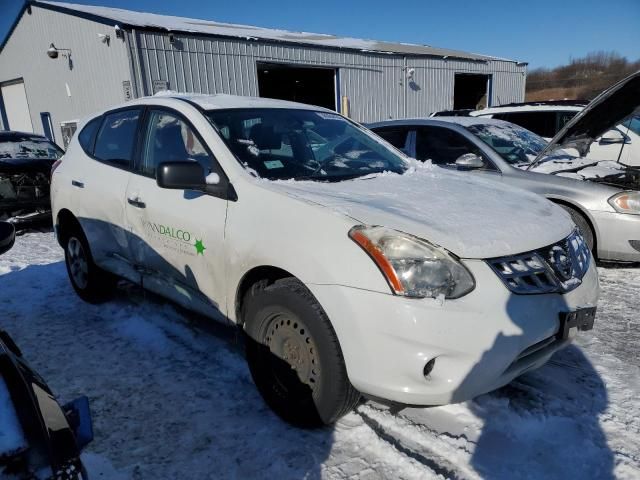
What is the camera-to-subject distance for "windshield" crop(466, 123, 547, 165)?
5379 mm

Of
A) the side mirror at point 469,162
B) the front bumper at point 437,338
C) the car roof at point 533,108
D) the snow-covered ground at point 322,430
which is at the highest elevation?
the car roof at point 533,108

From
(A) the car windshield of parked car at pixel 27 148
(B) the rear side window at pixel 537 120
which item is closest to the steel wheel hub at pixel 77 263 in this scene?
(A) the car windshield of parked car at pixel 27 148

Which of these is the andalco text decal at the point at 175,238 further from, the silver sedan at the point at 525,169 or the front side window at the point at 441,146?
the front side window at the point at 441,146

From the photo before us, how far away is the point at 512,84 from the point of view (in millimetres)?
23578

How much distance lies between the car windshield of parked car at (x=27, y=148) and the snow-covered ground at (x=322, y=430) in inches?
194

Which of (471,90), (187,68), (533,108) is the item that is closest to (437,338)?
(533,108)

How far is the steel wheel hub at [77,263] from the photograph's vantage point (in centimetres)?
433

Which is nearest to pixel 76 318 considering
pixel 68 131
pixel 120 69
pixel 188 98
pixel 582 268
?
pixel 188 98

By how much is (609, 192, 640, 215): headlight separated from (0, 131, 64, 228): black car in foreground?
7275 millimetres

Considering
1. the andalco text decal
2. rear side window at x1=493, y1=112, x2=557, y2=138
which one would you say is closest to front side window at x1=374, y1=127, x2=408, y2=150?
rear side window at x1=493, y1=112, x2=557, y2=138

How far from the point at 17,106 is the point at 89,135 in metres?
18.6

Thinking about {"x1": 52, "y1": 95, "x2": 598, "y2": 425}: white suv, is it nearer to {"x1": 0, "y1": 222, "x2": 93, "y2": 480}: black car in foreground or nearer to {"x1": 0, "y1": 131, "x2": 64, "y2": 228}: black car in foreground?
{"x1": 0, "y1": 222, "x2": 93, "y2": 480}: black car in foreground

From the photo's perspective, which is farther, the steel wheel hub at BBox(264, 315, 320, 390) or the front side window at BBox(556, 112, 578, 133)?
the front side window at BBox(556, 112, 578, 133)

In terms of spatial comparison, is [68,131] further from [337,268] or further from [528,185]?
[337,268]
